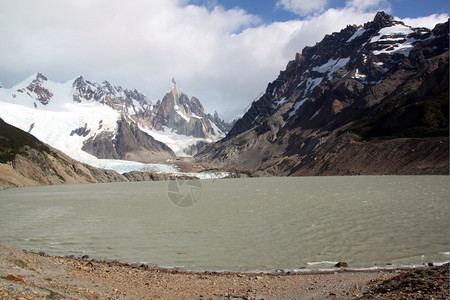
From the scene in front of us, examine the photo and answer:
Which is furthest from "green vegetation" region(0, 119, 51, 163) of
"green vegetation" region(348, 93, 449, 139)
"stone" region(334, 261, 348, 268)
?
"green vegetation" region(348, 93, 449, 139)

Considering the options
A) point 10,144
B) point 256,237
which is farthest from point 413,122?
point 10,144

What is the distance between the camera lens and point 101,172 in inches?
7628

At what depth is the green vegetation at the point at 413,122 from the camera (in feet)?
417

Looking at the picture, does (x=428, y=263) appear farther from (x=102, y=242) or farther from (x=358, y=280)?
(x=102, y=242)

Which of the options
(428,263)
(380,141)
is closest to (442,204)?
(428,263)

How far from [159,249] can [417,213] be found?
24.1 m

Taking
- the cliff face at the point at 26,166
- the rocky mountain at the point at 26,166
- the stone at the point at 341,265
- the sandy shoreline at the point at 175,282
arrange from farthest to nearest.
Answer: the cliff face at the point at 26,166 → the rocky mountain at the point at 26,166 → the stone at the point at 341,265 → the sandy shoreline at the point at 175,282

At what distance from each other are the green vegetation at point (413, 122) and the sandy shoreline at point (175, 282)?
12134 centimetres

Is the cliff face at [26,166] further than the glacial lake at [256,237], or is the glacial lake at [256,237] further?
the cliff face at [26,166]

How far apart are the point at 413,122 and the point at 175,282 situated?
15186 centimetres

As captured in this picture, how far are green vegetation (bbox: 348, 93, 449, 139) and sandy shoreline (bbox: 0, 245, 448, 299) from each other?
121 m

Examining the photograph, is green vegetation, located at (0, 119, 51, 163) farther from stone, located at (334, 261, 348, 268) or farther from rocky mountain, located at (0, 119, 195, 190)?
stone, located at (334, 261, 348, 268)

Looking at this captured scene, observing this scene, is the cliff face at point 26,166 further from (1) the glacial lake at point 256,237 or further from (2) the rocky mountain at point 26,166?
(1) the glacial lake at point 256,237

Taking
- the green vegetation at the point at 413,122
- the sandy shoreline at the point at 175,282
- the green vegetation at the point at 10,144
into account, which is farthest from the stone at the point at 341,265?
the green vegetation at the point at 10,144
